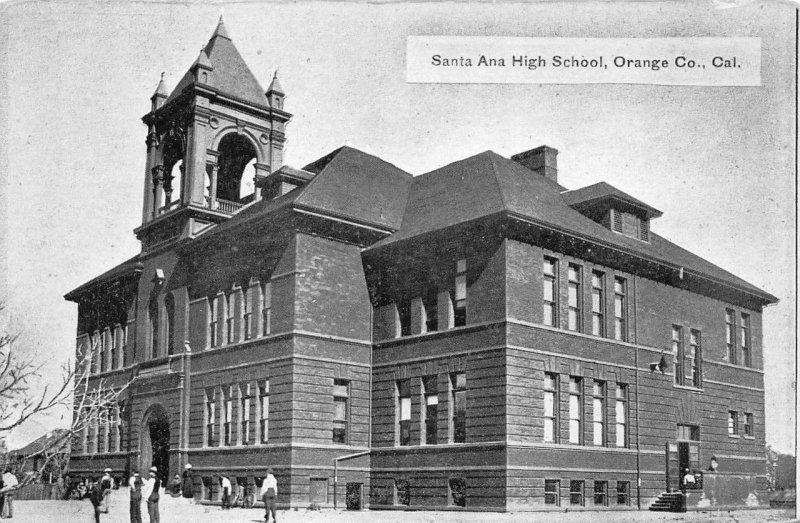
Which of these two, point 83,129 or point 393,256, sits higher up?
point 83,129

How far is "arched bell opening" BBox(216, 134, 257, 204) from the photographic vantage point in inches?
1219

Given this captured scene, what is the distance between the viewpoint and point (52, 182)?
2002cm

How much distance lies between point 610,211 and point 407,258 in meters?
5.58

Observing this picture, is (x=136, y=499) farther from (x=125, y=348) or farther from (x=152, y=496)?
(x=125, y=348)

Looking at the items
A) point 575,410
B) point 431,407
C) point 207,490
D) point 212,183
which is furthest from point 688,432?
point 212,183

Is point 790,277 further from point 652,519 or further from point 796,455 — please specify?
point 652,519

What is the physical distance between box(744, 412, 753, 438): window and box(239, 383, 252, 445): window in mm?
13541

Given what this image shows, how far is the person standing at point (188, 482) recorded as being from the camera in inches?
1087

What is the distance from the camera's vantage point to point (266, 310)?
27125mm

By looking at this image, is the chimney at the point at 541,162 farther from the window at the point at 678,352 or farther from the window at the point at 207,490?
the window at the point at 207,490

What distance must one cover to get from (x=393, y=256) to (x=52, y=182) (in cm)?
986

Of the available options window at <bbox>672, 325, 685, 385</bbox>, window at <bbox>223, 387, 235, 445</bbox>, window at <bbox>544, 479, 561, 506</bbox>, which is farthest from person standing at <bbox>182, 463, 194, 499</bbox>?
window at <bbox>672, 325, 685, 385</bbox>

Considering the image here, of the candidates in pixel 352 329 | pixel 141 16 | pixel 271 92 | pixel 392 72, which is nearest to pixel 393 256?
pixel 352 329

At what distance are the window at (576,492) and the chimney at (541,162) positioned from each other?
8.01 meters
